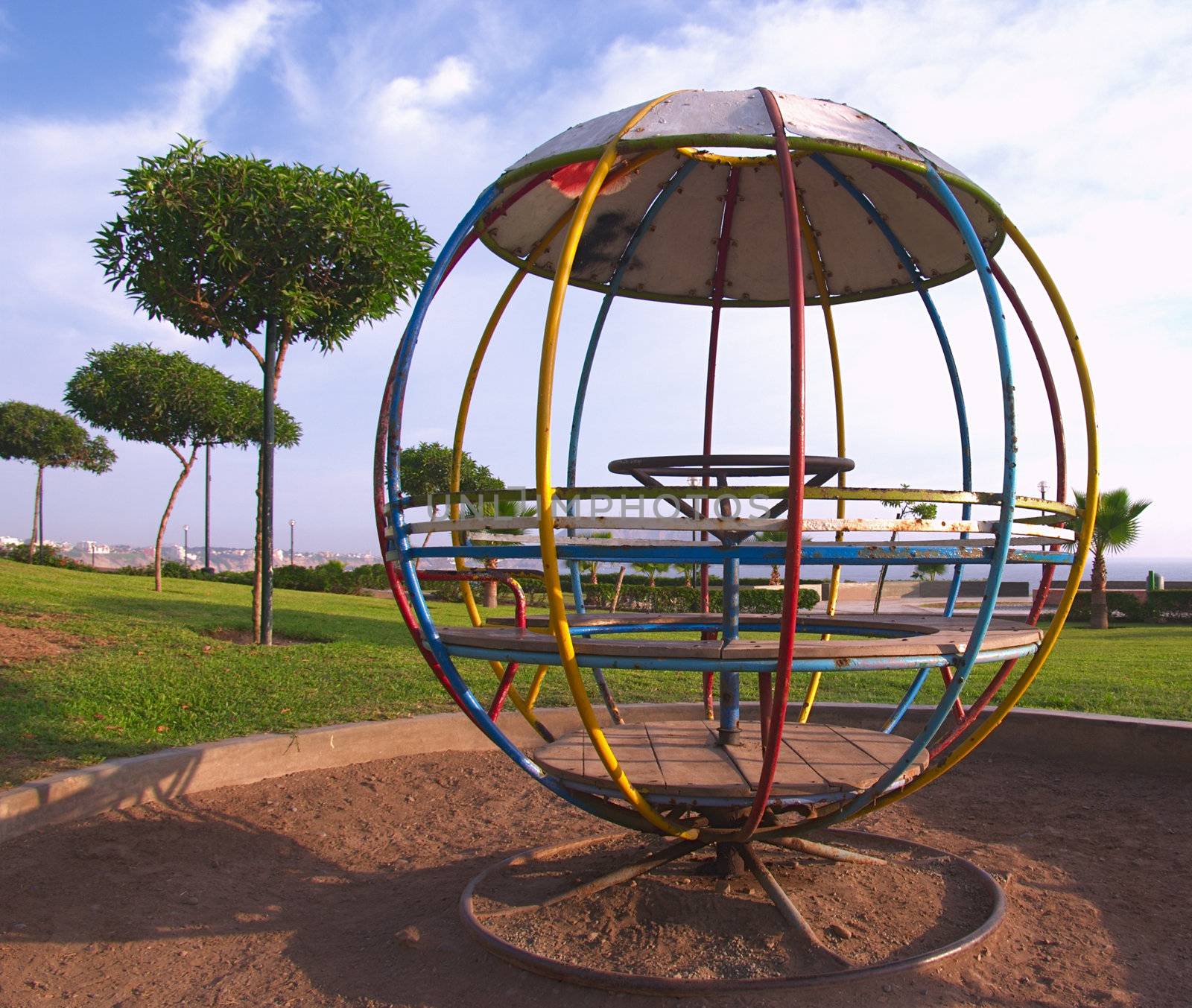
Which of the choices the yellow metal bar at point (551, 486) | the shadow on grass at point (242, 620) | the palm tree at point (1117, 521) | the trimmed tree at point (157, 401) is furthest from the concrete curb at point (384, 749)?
the palm tree at point (1117, 521)

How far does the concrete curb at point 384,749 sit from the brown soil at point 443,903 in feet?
0.35

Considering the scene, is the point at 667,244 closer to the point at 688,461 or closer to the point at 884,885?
the point at 688,461

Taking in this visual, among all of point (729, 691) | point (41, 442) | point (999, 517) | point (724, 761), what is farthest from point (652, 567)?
point (41, 442)

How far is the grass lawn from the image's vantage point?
16.8 ft

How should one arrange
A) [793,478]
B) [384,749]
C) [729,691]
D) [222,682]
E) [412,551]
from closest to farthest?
[793,478], [412,551], [729,691], [384,749], [222,682]

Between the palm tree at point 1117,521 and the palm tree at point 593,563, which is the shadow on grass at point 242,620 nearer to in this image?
the palm tree at point 593,563

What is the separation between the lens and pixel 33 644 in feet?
23.9

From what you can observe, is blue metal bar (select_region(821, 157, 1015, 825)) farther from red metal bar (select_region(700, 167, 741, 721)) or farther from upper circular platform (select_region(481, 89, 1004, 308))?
red metal bar (select_region(700, 167, 741, 721))

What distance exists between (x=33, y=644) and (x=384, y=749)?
385cm

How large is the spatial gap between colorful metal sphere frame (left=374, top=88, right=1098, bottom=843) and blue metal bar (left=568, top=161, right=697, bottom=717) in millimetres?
14

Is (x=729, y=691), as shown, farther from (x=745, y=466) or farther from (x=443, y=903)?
(x=443, y=903)

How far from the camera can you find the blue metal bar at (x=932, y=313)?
158 inches

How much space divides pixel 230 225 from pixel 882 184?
6274 mm

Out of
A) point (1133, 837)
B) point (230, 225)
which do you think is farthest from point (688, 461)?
point (230, 225)
